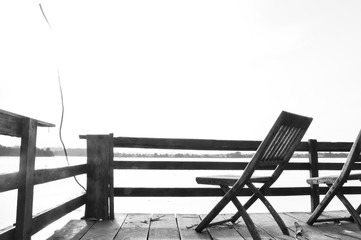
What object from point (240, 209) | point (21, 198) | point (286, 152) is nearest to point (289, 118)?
point (286, 152)

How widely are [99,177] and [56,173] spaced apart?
902mm

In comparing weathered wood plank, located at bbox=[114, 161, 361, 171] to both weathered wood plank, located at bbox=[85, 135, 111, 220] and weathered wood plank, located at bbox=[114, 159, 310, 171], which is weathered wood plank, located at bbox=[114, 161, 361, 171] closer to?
weathered wood plank, located at bbox=[114, 159, 310, 171]

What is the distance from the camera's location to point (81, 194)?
11.7 feet

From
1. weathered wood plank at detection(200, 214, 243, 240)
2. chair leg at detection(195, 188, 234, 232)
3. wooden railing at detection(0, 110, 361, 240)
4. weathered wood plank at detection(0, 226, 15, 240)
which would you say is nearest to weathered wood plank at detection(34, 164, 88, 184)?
wooden railing at detection(0, 110, 361, 240)

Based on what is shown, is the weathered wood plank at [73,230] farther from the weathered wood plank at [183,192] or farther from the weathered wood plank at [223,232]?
the weathered wood plank at [223,232]

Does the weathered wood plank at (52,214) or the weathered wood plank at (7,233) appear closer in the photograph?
the weathered wood plank at (7,233)

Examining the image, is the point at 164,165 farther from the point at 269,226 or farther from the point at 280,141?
the point at 280,141

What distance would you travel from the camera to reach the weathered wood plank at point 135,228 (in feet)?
9.09

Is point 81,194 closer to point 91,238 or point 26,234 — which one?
point 91,238

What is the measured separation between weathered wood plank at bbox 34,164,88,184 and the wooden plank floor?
0.53m

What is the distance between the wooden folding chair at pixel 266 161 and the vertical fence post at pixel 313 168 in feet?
4.53

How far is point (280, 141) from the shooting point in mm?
2826

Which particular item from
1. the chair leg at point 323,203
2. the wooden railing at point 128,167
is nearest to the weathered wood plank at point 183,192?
the wooden railing at point 128,167

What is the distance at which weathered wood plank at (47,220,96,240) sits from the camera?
2.70 m
